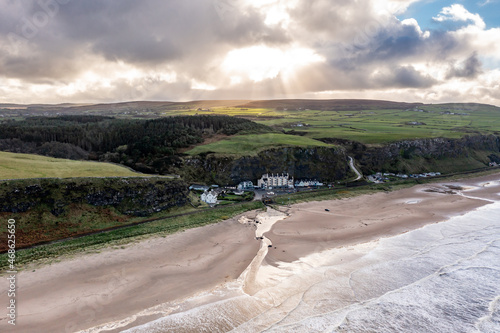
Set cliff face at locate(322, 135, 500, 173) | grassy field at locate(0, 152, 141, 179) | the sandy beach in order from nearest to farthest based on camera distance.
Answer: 1. the sandy beach
2. grassy field at locate(0, 152, 141, 179)
3. cliff face at locate(322, 135, 500, 173)

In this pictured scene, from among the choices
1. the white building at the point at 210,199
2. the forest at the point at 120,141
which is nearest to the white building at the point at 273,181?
the white building at the point at 210,199

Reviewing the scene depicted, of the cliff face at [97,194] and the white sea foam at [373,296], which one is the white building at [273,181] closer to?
the cliff face at [97,194]

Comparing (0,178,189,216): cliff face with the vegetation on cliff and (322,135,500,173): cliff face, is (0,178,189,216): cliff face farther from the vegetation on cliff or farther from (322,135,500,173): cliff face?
(322,135,500,173): cliff face

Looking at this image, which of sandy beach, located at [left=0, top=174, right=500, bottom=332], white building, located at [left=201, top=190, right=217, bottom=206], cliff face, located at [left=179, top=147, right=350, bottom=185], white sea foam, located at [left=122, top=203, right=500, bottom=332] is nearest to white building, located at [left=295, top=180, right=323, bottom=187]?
cliff face, located at [left=179, top=147, right=350, bottom=185]

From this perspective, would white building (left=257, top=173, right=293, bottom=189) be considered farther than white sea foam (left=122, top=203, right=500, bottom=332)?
Yes

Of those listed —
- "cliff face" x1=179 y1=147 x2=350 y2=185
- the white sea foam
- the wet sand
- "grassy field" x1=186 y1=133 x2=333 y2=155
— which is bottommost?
the wet sand

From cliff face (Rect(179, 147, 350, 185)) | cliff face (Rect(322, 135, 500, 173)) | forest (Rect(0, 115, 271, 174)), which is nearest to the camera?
cliff face (Rect(179, 147, 350, 185))

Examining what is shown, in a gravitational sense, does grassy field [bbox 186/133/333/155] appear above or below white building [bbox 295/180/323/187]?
above

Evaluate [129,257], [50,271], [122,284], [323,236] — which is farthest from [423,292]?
[50,271]
